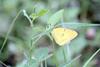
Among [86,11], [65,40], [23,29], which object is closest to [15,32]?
[23,29]

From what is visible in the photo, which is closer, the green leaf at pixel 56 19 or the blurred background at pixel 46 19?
the green leaf at pixel 56 19

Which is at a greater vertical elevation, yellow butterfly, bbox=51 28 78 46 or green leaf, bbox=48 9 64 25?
green leaf, bbox=48 9 64 25

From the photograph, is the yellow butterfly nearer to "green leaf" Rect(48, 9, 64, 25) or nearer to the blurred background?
"green leaf" Rect(48, 9, 64, 25)

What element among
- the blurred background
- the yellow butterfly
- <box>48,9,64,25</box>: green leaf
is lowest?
the blurred background

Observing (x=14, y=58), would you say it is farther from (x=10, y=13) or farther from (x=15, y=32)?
(x=10, y=13)

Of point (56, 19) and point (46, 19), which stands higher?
point (56, 19)

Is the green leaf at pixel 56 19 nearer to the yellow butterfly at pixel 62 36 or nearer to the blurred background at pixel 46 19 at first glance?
the yellow butterfly at pixel 62 36

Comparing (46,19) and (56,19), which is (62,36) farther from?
(46,19)

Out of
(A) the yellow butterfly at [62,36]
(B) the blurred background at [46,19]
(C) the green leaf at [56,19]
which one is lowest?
(B) the blurred background at [46,19]

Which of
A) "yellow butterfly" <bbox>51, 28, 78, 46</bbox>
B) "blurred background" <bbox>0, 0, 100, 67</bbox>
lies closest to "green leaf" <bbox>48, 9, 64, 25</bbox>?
"yellow butterfly" <bbox>51, 28, 78, 46</bbox>

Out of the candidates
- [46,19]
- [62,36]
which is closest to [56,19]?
[62,36]

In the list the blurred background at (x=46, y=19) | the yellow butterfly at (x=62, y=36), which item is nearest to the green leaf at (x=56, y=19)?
the yellow butterfly at (x=62, y=36)
